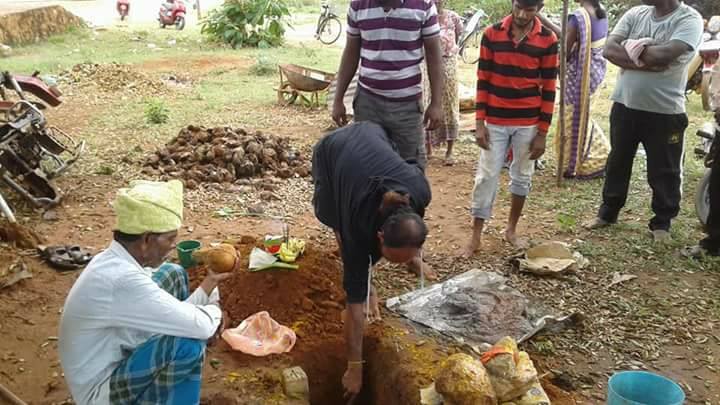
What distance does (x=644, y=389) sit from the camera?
2555 millimetres

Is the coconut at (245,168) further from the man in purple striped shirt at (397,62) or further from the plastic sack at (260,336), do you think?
the plastic sack at (260,336)

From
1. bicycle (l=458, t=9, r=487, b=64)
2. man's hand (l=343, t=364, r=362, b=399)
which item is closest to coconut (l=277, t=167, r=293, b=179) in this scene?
man's hand (l=343, t=364, r=362, b=399)

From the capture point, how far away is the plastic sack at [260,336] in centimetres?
311

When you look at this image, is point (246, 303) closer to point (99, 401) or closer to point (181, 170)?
point (99, 401)

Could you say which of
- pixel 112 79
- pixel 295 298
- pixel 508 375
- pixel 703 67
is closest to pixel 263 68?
pixel 112 79

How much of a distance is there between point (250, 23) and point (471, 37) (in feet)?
16.1

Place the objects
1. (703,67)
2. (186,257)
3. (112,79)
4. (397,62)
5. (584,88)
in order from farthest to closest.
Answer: (112,79) < (703,67) < (584,88) < (186,257) < (397,62)

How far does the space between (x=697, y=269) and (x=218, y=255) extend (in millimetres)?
3179

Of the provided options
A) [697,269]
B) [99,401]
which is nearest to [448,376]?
[99,401]

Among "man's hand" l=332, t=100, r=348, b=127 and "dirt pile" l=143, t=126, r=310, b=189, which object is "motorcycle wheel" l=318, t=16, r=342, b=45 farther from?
"man's hand" l=332, t=100, r=348, b=127

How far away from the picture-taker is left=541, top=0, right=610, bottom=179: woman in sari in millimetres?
5488

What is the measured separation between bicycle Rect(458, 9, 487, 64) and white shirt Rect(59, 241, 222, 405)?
1105 cm

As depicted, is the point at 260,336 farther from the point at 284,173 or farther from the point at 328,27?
the point at 328,27

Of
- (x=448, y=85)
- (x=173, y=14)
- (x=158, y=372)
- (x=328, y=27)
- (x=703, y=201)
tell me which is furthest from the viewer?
(x=173, y=14)
